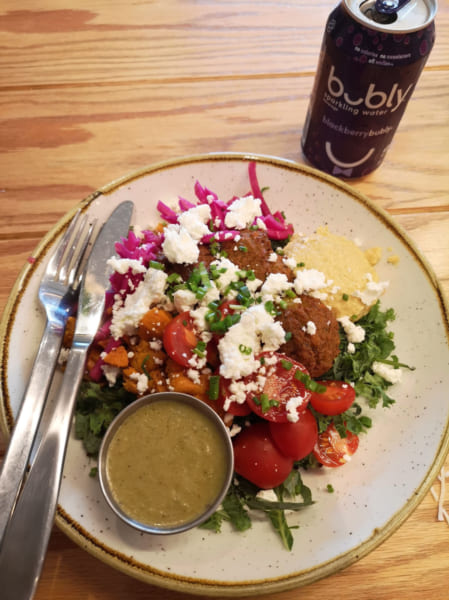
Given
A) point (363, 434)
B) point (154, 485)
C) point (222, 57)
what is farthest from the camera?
point (222, 57)

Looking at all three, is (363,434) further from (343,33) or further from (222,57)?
(222,57)

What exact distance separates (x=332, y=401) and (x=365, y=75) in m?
1.33

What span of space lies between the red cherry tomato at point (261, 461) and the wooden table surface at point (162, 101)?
1.20m

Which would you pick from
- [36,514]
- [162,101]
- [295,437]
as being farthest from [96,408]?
[162,101]

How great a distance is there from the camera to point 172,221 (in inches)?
87.0

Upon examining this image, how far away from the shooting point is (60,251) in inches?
80.7

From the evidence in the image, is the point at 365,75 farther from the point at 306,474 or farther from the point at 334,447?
the point at 306,474

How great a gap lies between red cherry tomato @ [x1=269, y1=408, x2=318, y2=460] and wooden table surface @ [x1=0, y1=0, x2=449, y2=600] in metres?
1.08

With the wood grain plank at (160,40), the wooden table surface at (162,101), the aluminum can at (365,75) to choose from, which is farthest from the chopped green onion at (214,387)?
the wood grain plank at (160,40)

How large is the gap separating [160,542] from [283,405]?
2.01 ft

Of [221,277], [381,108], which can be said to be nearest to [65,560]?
[221,277]

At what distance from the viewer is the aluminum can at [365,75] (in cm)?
185

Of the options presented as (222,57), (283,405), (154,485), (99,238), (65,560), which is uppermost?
(222,57)

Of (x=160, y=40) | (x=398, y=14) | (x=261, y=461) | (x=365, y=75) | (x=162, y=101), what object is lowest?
(x=261, y=461)
